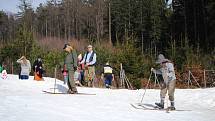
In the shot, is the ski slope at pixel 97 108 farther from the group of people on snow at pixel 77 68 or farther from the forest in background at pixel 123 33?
the forest in background at pixel 123 33

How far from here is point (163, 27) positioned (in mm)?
70375

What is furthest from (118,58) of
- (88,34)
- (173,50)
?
(88,34)

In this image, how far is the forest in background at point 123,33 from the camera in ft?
115

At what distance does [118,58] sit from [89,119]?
2086 cm

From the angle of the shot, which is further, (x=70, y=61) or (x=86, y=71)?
(x=86, y=71)

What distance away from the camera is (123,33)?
7488 centimetres

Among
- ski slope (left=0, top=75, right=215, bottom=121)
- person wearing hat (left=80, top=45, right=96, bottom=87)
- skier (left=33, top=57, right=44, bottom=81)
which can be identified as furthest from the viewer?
skier (left=33, top=57, right=44, bottom=81)

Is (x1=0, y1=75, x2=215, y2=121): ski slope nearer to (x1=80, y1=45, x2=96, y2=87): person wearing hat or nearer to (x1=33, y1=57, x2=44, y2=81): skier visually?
(x1=80, y1=45, x2=96, y2=87): person wearing hat

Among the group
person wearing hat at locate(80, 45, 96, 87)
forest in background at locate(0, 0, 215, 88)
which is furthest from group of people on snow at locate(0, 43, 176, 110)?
forest in background at locate(0, 0, 215, 88)

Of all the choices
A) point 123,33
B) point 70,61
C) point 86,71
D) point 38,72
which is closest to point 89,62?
point 86,71

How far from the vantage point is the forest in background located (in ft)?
115

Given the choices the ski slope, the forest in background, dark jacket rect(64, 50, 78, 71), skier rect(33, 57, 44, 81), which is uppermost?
the forest in background

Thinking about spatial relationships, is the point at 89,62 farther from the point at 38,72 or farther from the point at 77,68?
the point at 38,72

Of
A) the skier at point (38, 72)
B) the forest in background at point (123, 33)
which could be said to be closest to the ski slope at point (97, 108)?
the skier at point (38, 72)
